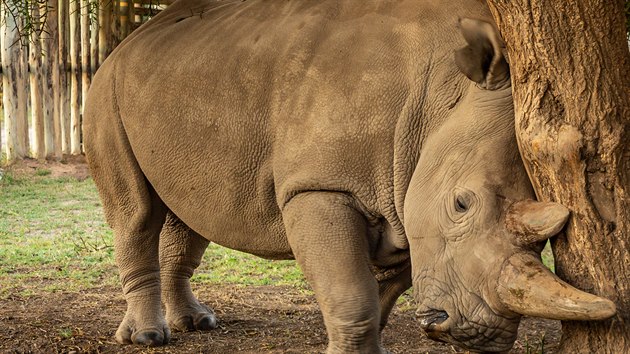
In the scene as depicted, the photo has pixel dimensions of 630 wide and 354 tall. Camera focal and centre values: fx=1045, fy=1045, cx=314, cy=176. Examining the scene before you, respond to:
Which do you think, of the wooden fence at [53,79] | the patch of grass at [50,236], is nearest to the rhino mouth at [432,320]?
the patch of grass at [50,236]

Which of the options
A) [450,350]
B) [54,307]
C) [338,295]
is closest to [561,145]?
[338,295]

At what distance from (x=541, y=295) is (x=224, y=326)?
324cm

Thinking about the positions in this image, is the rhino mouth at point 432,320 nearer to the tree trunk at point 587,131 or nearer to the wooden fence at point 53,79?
the tree trunk at point 587,131

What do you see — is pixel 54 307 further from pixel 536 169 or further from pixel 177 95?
pixel 536 169

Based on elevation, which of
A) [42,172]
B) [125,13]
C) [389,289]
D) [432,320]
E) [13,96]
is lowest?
[42,172]

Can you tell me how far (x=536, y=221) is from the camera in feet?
12.6

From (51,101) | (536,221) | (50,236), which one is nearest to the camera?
(536,221)

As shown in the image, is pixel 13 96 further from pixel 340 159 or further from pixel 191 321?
pixel 340 159

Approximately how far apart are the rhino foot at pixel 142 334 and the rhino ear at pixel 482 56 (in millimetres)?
2747

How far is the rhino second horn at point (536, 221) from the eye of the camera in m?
3.79

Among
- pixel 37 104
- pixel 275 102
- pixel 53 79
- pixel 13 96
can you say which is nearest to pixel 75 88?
pixel 53 79

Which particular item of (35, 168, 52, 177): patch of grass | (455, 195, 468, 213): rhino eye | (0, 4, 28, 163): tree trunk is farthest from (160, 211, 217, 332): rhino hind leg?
(0, 4, 28, 163): tree trunk

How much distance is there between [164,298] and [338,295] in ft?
7.68

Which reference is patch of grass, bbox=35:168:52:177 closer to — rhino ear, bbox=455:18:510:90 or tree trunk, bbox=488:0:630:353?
rhino ear, bbox=455:18:510:90
